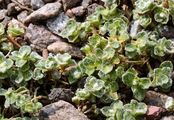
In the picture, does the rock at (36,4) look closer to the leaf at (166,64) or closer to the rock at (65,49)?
the rock at (65,49)

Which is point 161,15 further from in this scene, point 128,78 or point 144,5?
point 128,78

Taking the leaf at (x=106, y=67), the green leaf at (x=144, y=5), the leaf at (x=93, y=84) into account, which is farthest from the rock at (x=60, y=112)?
the green leaf at (x=144, y=5)

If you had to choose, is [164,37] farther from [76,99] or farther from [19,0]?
[19,0]

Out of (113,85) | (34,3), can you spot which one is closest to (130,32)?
(113,85)

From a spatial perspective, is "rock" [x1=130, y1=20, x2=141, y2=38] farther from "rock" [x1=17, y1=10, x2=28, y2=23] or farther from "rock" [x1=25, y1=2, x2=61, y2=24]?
"rock" [x1=17, y1=10, x2=28, y2=23]

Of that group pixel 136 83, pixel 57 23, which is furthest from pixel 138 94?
pixel 57 23

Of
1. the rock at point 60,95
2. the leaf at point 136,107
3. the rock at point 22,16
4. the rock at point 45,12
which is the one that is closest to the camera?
the leaf at point 136,107
